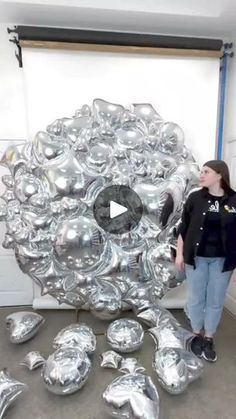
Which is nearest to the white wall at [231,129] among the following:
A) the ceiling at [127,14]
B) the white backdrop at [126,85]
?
the white backdrop at [126,85]

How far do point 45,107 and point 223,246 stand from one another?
1.49 meters

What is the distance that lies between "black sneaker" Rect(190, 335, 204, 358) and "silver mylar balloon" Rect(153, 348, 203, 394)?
249mm

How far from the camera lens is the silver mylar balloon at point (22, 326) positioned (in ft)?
6.05

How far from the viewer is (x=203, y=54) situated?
213cm

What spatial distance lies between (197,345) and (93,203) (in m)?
1.06

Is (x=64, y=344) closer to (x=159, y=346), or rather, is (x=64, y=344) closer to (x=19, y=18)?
(x=159, y=346)

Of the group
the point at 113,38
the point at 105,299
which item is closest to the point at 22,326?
the point at 105,299

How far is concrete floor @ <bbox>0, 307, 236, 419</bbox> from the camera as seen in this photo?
139 cm

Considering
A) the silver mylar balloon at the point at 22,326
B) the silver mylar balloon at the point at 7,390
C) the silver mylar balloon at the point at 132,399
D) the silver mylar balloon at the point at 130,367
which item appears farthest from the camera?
the silver mylar balloon at the point at 22,326

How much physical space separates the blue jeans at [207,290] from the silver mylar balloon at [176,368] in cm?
29

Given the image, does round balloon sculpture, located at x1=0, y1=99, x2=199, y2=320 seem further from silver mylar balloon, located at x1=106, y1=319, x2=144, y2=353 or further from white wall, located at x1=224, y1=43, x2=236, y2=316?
white wall, located at x1=224, y1=43, x2=236, y2=316

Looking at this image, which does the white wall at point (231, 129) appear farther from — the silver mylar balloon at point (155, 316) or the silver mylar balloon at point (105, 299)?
the silver mylar balloon at point (105, 299)

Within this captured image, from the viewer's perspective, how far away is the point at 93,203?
72.1 inches

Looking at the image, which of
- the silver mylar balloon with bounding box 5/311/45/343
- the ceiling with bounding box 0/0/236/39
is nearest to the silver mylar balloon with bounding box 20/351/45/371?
the silver mylar balloon with bounding box 5/311/45/343
